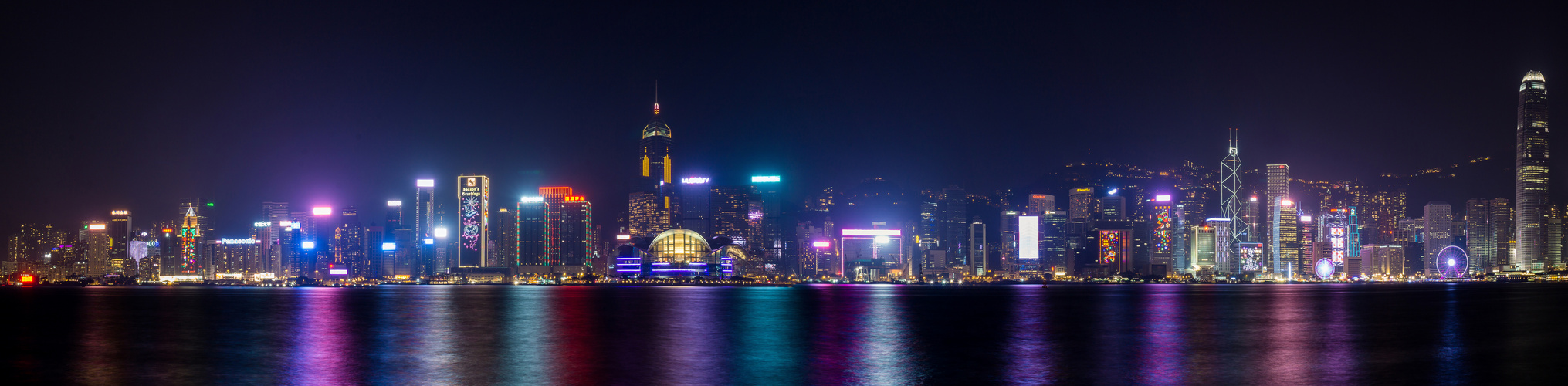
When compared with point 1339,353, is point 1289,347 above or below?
below

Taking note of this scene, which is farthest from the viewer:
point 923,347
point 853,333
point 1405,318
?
point 1405,318

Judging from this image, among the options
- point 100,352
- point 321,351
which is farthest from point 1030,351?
point 100,352

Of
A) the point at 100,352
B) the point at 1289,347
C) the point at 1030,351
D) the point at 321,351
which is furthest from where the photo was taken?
the point at 1289,347

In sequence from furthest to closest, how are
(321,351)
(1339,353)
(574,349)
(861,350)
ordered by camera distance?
1. (574,349)
2. (321,351)
3. (1339,353)
4. (861,350)

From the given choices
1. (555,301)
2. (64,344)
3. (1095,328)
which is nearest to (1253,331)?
(1095,328)

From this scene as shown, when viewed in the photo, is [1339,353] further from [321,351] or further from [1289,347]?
[321,351]

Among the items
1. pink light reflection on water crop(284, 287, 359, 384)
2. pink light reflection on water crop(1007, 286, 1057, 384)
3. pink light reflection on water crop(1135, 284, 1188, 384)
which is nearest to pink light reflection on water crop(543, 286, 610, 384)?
pink light reflection on water crop(284, 287, 359, 384)

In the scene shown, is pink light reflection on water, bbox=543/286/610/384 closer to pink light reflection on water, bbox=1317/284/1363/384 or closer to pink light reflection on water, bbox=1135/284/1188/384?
pink light reflection on water, bbox=1135/284/1188/384

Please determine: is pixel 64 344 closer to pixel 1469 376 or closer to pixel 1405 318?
pixel 1469 376

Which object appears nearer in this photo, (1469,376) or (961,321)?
(1469,376)
